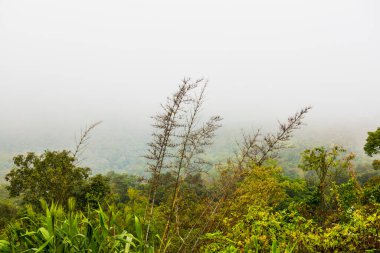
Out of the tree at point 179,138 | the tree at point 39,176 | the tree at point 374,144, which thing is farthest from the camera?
the tree at point 39,176

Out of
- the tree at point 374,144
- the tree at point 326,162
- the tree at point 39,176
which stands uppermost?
the tree at point 374,144

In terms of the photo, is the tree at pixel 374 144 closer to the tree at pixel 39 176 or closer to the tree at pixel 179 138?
the tree at pixel 179 138

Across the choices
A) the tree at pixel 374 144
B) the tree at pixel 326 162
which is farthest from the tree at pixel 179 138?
the tree at pixel 374 144

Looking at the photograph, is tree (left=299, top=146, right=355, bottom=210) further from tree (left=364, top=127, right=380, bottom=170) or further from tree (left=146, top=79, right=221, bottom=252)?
tree (left=146, top=79, right=221, bottom=252)

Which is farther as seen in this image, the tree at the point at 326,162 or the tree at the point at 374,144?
the tree at the point at 374,144

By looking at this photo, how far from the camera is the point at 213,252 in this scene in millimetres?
7777

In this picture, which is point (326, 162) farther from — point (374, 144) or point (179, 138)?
point (179, 138)

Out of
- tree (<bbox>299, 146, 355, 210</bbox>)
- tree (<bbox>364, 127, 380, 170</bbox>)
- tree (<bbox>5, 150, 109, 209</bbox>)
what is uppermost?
tree (<bbox>364, 127, 380, 170</bbox>)

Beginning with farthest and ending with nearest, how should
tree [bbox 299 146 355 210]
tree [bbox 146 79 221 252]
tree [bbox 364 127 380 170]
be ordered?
tree [bbox 364 127 380 170] < tree [bbox 299 146 355 210] < tree [bbox 146 79 221 252]

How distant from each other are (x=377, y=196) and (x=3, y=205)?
1547 inches

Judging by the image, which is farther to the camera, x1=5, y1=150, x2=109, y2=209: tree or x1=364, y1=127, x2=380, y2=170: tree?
x1=5, y1=150, x2=109, y2=209: tree

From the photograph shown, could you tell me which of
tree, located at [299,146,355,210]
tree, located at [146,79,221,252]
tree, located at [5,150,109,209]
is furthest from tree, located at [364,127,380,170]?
tree, located at [5,150,109,209]

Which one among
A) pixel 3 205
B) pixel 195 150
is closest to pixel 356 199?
pixel 195 150

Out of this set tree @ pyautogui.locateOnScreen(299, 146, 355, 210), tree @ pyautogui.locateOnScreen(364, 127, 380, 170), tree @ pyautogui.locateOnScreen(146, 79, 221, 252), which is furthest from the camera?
tree @ pyautogui.locateOnScreen(364, 127, 380, 170)
